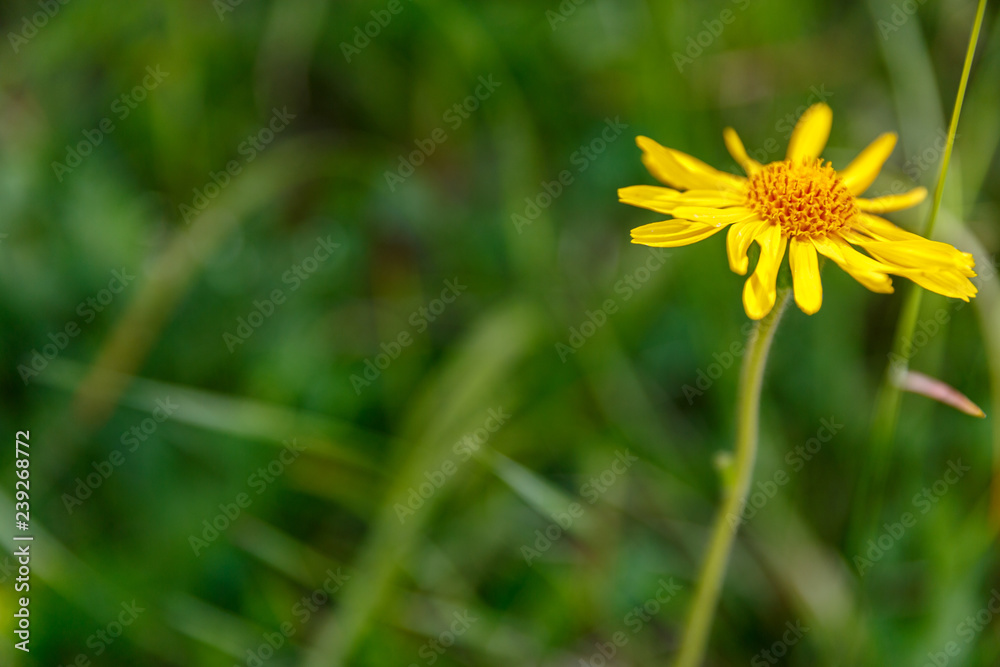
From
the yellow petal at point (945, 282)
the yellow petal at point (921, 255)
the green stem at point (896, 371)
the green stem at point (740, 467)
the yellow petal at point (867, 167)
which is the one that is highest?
the yellow petal at point (867, 167)

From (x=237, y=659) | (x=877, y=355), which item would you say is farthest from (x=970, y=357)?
(x=237, y=659)

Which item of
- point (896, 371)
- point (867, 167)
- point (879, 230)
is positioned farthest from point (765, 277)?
point (867, 167)

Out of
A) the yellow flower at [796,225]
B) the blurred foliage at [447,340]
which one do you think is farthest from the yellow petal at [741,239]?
the blurred foliage at [447,340]

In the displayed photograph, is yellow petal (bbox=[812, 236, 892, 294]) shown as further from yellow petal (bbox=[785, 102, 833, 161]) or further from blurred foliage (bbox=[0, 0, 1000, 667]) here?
blurred foliage (bbox=[0, 0, 1000, 667])

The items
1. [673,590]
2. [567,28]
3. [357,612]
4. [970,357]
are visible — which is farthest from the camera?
[567,28]

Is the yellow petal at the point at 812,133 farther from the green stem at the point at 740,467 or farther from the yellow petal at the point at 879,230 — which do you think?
the green stem at the point at 740,467

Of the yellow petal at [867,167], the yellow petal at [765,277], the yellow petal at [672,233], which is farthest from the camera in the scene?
the yellow petal at [867,167]

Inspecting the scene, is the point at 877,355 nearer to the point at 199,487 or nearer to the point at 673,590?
the point at 673,590

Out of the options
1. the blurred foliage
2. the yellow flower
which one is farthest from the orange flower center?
the blurred foliage

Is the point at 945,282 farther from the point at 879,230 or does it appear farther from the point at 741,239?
the point at 741,239
